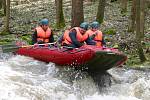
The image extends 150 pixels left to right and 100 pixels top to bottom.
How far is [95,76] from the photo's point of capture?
1257 cm

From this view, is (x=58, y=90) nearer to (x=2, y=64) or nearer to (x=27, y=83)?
(x=27, y=83)

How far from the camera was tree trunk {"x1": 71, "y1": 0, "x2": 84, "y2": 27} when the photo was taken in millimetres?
15750

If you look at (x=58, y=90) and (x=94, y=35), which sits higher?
(x=94, y=35)

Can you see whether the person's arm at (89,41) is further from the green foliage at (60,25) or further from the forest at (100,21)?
the green foliage at (60,25)

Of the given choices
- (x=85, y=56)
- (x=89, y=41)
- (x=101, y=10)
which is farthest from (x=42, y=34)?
(x=101, y=10)

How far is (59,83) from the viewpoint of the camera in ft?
37.3

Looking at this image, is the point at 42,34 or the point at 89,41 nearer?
the point at 89,41

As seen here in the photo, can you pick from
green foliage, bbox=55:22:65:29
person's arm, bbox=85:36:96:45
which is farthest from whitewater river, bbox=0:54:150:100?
green foliage, bbox=55:22:65:29

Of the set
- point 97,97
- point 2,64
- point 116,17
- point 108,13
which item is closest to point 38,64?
point 2,64

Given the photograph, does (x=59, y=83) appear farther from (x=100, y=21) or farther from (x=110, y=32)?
(x=100, y=21)

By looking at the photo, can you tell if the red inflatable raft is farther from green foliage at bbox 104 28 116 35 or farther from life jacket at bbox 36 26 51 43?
green foliage at bbox 104 28 116 35

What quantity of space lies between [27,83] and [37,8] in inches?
898

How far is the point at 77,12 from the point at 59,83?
5.29 metres

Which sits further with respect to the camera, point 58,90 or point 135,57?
point 135,57
